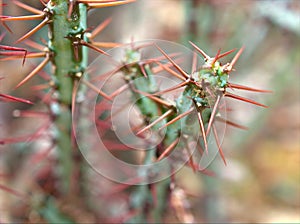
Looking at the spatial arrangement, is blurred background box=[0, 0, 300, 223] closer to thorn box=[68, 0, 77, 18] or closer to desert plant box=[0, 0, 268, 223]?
desert plant box=[0, 0, 268, 223]

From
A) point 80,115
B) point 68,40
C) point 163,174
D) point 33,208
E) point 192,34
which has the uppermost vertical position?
point 192,34

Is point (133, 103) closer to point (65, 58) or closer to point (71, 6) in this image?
point (65, 58)

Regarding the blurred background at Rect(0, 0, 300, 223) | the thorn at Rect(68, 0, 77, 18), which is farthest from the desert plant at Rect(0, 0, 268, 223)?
the blurred background at Rect(0, 0, 300, 223)

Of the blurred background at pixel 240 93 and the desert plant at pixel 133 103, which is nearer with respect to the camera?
the desert plant at pixel 133 103

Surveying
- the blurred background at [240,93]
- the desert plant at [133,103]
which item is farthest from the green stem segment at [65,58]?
the blurred background at [240,93]

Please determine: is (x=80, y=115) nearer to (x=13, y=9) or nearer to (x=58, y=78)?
(x=58, y=78)

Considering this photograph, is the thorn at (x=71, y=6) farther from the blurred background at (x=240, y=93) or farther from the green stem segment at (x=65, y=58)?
the blurred background at (x=240, y=93)

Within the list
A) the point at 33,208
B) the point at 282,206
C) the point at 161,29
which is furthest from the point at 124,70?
the point at 161,29
